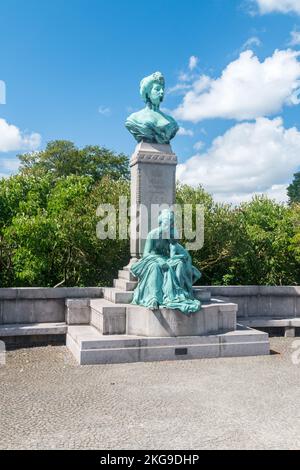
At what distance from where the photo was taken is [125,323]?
874 centimetres

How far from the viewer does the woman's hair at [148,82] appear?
35.8 ft

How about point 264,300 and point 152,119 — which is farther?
point 264,300

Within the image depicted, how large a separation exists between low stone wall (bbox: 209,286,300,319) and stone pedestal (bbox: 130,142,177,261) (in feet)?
7.77

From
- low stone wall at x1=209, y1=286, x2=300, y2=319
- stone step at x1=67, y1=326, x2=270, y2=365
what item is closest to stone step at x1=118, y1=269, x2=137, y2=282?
stone step at x1=67, y1=326, x2=270, y2=365

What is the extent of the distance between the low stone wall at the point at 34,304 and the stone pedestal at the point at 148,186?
1758mm

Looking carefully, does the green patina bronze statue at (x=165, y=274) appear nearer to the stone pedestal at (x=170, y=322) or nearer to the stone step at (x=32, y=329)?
the stone pedestal at (x=170, y=322)

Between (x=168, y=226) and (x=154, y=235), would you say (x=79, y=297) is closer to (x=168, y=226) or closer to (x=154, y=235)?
(x=154, y=235)

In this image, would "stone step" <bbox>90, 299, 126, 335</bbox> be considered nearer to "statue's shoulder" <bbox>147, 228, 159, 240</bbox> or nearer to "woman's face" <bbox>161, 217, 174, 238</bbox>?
"statue's shoulder" <bbox>147, 228, 159, 240</bbox>

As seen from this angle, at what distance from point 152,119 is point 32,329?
5.34 m

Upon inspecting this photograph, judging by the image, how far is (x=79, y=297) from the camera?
10.6 m

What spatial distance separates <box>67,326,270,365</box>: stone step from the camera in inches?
316

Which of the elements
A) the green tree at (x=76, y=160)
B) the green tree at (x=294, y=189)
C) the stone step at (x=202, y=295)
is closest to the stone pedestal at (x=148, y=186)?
the stone step at (x=202, y=295)

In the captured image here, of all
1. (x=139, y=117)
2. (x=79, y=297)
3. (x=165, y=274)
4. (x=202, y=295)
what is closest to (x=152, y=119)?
(x=139, y=117)
